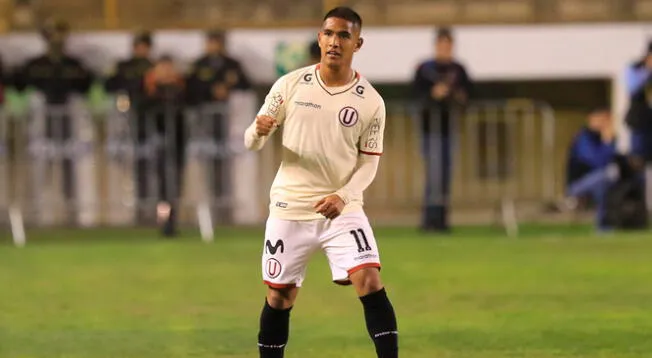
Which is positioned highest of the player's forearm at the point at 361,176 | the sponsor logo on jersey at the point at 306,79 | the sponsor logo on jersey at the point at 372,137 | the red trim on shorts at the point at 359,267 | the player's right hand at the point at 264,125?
the sponsor logo on jersey at the point at 306,79

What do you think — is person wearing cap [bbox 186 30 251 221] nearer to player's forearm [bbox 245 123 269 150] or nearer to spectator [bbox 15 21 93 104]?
spectator [bbox 15 21 93 104]

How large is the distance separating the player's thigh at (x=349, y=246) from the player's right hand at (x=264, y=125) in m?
0.56

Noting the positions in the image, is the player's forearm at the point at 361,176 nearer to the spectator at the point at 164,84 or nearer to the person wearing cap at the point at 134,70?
the spectator at the point at 164,84

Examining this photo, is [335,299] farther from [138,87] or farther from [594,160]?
[594,160]

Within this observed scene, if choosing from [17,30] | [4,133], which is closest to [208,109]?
[4,133]

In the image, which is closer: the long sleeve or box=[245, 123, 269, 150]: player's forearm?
box=[245, 123, 269, 150]: player's forearm

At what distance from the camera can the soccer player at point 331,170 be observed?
7.58m

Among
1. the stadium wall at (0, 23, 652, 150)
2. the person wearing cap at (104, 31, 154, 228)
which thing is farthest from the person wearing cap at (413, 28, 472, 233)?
the person wearing cap at (104, 31, 154, 228)

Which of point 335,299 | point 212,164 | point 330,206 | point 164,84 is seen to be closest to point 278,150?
point 212,164

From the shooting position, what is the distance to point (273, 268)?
7.70m

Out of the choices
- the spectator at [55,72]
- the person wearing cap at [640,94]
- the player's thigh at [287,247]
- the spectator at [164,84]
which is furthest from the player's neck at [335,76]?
the spectator at [55,72]

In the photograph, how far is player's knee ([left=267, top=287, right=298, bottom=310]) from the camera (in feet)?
25.6

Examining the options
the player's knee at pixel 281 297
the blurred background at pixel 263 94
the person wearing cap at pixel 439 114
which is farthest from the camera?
the blurred background at pixel 263 94

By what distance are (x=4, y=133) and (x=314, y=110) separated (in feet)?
40.9
